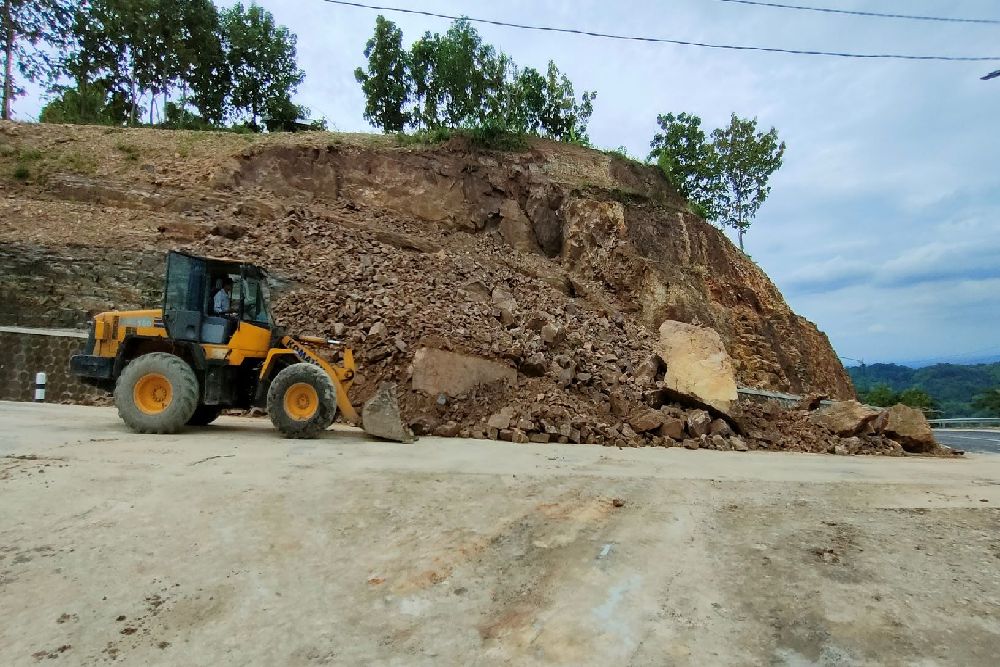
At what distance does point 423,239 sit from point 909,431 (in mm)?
11978

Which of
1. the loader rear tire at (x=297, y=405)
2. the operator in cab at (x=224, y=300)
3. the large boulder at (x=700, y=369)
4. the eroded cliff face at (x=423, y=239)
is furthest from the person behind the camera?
the eroded cliff face at (x=423, y=239)

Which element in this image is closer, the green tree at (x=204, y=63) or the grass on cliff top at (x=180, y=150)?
the grass on cliff top at (x=180, y=150)

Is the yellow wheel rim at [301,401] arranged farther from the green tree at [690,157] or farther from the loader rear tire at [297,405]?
the green tree at [690,157]

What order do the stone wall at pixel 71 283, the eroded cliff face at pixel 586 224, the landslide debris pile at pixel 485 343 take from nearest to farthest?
1. the landslide debris pile at pixel 485 343
2. the stone wall at pixel 71 283
3. the eroded cliff face at pixel 586 224

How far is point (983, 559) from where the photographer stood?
3.87 metres

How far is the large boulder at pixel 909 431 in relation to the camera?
1100cm

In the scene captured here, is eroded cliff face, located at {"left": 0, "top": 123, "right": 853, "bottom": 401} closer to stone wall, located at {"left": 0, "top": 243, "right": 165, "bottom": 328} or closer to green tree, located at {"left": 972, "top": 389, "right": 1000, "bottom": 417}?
stone wall, located at {"left": 0, "top": 243, "right": 165, "bottom": 328}

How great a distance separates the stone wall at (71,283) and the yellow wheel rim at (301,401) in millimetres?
7172

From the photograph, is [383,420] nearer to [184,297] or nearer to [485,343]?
[184,297]

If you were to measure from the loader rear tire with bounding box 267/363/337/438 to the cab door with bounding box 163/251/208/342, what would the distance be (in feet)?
3.98

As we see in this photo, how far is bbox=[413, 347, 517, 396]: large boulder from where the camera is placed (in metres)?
9.77

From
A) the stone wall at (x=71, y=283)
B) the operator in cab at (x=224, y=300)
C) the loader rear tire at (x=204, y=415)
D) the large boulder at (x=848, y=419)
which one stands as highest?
the stone wall at (x=71, y=283)

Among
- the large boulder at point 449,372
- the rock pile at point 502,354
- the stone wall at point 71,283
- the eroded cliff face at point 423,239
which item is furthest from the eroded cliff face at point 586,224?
the large boulder at point 449,372

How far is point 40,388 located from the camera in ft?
36.7
